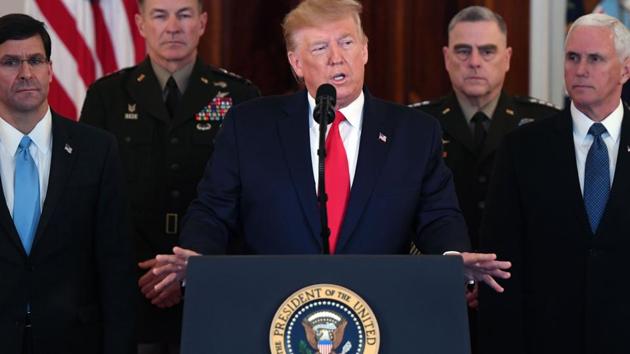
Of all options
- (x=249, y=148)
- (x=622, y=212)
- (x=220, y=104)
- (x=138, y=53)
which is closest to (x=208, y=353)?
(x=249, y=148)

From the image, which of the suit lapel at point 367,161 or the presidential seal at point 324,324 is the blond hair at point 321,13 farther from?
the presidential seal at point 324,324

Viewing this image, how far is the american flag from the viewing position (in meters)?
5.33

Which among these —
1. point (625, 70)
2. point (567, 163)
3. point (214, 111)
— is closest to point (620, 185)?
point (567, 163)

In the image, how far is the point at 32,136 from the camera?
3809 millimetres

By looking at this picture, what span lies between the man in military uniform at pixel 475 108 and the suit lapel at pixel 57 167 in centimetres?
143

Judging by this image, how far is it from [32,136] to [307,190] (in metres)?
0.99

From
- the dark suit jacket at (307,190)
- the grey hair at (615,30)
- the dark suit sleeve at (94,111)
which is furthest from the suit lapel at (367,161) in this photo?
the dark suit sleeve at (94,111)

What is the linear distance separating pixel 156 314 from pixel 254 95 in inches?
34.8

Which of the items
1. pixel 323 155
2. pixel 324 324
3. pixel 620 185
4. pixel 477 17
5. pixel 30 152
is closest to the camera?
pixel 324 324

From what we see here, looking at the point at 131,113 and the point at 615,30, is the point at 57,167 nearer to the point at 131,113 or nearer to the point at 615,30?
the point at 131,113

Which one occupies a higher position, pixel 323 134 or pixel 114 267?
pixel 323 134

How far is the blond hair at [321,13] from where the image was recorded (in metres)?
3.34

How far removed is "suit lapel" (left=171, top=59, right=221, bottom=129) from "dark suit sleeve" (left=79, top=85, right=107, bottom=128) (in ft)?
0.87

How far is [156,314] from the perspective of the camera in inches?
180
